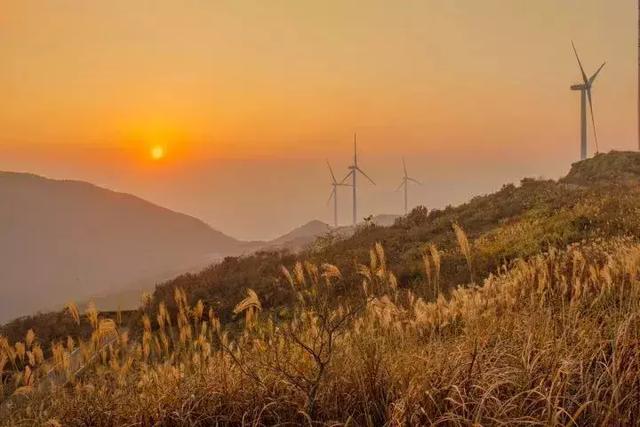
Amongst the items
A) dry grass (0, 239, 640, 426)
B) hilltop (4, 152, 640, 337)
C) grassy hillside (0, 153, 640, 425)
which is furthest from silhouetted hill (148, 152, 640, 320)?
dry grass (0, 239, 640, 426)

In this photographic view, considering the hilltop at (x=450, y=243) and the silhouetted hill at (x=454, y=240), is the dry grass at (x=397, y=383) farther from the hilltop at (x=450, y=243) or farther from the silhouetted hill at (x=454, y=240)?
the silhouetted hill at (x=454, y=240)

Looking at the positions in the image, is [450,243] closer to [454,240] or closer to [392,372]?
[454,240]

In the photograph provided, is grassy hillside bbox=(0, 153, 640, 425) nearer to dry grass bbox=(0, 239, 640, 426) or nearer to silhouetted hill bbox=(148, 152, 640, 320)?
dry grass bbox=(0, 239, 640, 426)

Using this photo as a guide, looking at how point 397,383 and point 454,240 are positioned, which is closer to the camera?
point 397,383

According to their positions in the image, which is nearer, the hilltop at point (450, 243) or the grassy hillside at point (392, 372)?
the grassy hillside at point (392, 372)

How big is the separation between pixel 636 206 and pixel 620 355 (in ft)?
43.1

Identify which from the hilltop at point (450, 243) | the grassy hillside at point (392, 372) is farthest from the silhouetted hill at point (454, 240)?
the grassy hillside at point (392, 372)

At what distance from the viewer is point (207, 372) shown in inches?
222

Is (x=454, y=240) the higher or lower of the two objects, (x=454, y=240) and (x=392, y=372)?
the higher

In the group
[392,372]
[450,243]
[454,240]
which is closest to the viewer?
[392,372]

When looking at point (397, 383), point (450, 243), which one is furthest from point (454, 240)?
point (397, 383)

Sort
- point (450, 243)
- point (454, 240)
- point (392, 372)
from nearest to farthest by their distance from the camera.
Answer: point (392, 372), point (450, 243), point (454, 240)

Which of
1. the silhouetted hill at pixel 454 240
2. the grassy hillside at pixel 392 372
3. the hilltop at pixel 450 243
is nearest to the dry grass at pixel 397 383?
the grassy hillside at pixel 392 372

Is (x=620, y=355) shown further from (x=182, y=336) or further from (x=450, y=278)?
(x=450, y=278)
